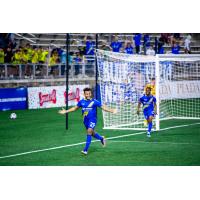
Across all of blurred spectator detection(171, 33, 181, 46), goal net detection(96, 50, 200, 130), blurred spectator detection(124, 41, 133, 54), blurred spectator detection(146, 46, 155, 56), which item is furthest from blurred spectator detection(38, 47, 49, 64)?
blurred spectator detection(171, 33, 181, 46)

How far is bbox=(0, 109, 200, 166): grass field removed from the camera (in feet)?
39.9

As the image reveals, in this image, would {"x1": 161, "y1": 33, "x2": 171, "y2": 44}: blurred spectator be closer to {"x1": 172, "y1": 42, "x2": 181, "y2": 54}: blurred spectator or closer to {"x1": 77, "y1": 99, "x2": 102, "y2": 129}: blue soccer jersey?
{"x1": 172, "y1": 42, "x2": 181, "y2": 54}: blurred spectator

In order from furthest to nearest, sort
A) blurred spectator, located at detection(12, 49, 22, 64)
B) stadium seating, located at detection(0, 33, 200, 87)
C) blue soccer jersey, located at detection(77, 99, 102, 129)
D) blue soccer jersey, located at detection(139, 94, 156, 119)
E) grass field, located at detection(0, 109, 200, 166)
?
stadium seating, located at detection(0, 33, 200, 87) → blurred spectator, located at detection(12, 49, 22, 64) → blue soccer jersey, located at detection(139, 94, 156, 119) → blue soccer jersey, located at detection(77, 99, 102, 129) → grass field, located at detection(0, 109, 200, 166)

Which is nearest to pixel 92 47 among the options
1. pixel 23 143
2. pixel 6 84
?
pixel 6 84

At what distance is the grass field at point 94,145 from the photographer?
39.9ft

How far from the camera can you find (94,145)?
14.5 metres

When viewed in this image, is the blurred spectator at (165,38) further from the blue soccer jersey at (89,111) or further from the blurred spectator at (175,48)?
the blue soccer jersey at (89,111)

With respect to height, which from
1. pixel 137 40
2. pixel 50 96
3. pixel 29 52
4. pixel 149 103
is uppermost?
pixel 137 40

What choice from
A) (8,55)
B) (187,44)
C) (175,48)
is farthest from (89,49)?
(187,44)

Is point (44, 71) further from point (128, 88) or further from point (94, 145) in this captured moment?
point (94, 145)

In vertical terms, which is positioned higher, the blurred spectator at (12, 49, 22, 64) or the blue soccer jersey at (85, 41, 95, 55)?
the blue soccer jersey at (85, 41, 95, 55)

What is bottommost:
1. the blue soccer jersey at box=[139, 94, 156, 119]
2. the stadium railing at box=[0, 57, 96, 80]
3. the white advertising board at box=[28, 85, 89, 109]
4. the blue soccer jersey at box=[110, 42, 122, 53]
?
the white advertising board at box=[28, 85, 89, 109]

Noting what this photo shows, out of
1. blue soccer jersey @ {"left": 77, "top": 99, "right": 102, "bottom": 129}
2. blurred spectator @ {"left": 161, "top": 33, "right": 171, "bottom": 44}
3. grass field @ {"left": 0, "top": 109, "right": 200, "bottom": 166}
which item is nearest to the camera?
grass field @ {"left": 0, "top": 109, "right": 200, "bottom": 166}

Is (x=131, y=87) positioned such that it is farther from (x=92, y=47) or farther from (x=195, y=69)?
(x=195, y=69)
